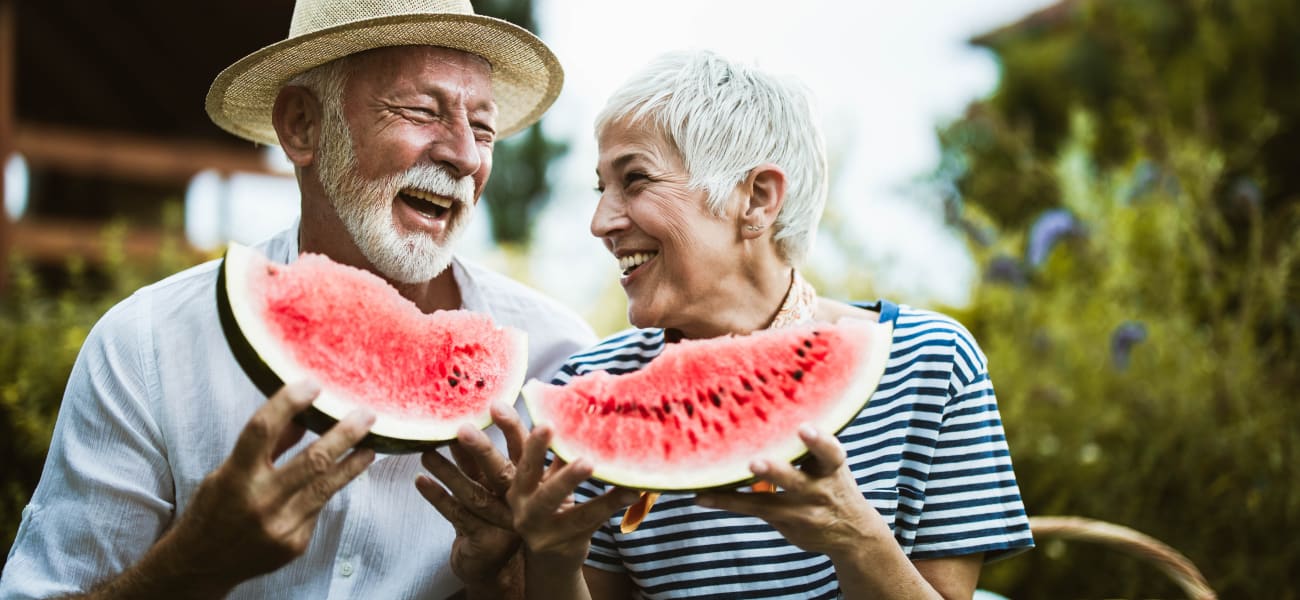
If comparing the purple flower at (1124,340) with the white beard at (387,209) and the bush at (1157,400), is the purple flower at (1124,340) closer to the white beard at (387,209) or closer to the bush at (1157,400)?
the bush at (1157,400)

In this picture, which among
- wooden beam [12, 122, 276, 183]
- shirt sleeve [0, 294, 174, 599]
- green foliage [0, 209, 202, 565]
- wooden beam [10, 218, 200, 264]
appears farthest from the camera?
wooden beam [12, 122, 276, 183]

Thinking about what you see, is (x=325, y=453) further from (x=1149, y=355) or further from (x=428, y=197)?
(x=1149, y=355)

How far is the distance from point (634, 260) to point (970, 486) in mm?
1085

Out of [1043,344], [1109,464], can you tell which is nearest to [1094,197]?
[1043,344]

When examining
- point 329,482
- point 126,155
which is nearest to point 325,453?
point 329,482

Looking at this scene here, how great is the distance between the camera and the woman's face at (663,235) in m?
2.67

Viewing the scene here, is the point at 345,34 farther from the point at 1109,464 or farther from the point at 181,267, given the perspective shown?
the point at 1109,464

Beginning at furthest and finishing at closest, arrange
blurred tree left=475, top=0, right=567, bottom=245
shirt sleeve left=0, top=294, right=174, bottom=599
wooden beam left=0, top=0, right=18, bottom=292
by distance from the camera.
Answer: blurred tree left=475, top=0, right=567, bottom=245 < wooden beam left=0, top=0, right=18, bottom=292 < shirt sleeve left=0, top=294, right=174, bottom=599

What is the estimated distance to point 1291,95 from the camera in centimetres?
909

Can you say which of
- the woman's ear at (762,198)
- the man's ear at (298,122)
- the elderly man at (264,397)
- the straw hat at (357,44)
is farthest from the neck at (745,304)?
the man's ear at (298,122)

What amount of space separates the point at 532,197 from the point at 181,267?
15.5 m

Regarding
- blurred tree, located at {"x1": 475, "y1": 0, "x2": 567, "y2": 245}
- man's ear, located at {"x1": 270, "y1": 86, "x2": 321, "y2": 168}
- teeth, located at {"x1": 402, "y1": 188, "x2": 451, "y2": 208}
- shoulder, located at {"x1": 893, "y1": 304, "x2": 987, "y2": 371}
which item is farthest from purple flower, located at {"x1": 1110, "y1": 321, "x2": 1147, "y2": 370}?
blurred tree, located at {"x1": 475, "y1": 0, "x2": 567, "y2": 245}

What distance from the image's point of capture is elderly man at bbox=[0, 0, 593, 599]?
2.55m

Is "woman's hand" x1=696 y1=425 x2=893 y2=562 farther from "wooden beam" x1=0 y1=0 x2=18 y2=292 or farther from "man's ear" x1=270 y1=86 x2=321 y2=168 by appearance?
"wooden beam" x1=0 y1=0 x2=18 y2=292
